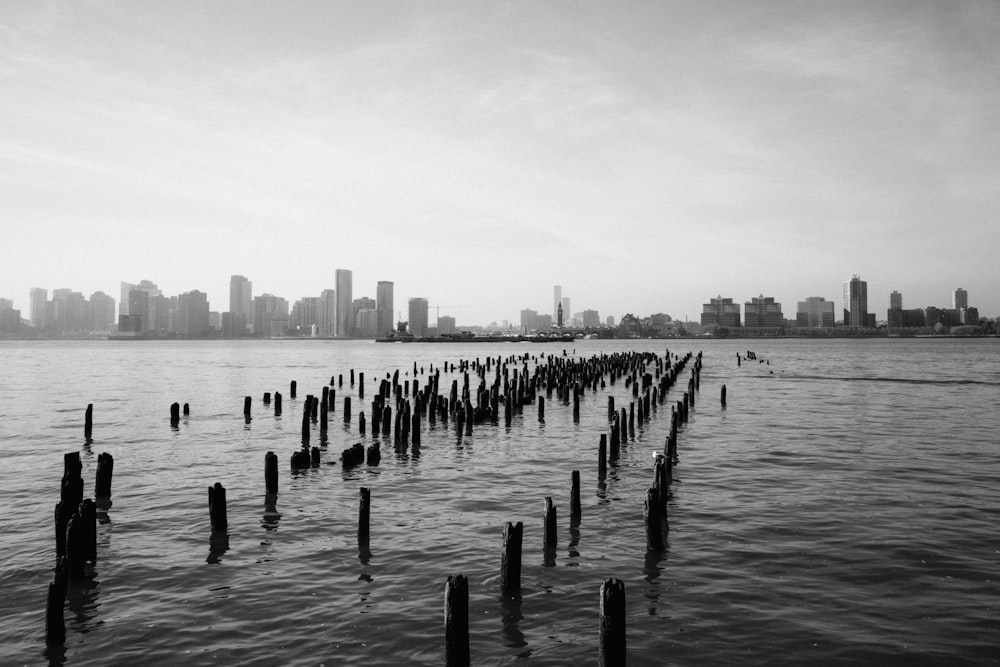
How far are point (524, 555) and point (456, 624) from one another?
186 inches

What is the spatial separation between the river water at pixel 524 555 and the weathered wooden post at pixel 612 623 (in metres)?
1.33

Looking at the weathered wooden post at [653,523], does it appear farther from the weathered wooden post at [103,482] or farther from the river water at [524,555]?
the weathered wooden post at [103,482]

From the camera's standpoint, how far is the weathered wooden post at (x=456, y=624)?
23.9ft

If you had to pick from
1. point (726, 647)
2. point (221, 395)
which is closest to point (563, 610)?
point (726, 647)

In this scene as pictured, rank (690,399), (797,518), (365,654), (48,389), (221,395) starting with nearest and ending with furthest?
(365,654)
(797,518)
(690,399)
(221,395)
(48,389)

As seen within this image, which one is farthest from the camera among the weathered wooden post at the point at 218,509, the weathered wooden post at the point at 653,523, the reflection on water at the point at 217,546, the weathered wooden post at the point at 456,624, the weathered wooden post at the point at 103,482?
the weathered wooden post at the point at 103,482

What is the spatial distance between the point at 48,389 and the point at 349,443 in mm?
36096

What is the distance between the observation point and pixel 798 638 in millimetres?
8906

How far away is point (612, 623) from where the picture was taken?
7.14m

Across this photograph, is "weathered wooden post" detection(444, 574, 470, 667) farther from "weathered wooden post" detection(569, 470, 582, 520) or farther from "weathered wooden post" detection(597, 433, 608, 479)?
"weathered wooden post" detection(597, 433, 608, 479)

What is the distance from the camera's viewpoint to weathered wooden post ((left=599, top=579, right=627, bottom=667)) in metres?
7.05

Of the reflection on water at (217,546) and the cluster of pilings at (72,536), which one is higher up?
the cluster of pilings at (72,536)

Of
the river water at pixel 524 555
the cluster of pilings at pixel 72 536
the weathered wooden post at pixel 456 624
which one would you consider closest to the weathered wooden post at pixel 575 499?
the river water at pixel 524 555

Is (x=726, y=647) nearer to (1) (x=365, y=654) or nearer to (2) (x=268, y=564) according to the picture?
(1) (x=365, y=654)
